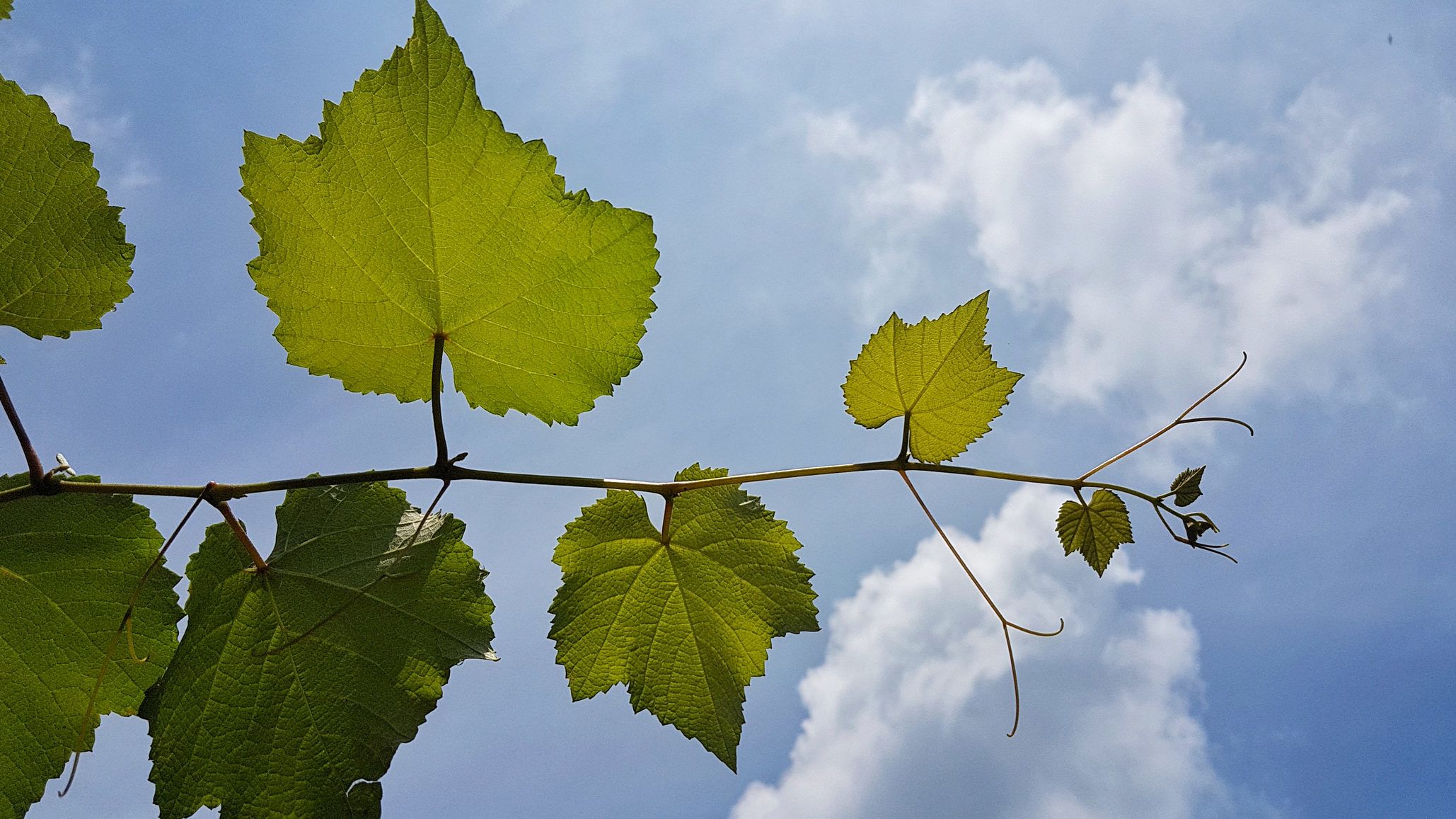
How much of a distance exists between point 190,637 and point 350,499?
0.54 feet

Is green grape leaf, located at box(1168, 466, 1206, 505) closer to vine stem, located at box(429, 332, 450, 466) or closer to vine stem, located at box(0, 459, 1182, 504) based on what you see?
vine stem, located at box(0, 459, 1182, 504)

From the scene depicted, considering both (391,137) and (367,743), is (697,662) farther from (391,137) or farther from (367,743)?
(391,137)

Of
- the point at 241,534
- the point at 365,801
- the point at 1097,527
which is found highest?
the point at 1097,527

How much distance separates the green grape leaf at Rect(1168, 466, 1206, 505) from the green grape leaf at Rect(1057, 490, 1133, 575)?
4 cm

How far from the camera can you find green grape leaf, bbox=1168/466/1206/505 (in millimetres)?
753

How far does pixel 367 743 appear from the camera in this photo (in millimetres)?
799

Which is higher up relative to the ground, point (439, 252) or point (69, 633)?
point (439, 252)

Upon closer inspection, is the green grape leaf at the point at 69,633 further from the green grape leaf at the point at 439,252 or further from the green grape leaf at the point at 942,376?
the green grape leaf at the point at 942,376

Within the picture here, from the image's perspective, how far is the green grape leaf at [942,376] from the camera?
82cm

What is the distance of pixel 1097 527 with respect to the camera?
31.1 inches

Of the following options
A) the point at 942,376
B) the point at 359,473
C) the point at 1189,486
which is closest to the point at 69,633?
the point at 359,473

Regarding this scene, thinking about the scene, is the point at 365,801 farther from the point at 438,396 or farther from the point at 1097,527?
the point at 1097,527

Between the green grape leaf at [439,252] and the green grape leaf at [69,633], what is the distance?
21 centimetres

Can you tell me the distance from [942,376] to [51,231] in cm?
72
